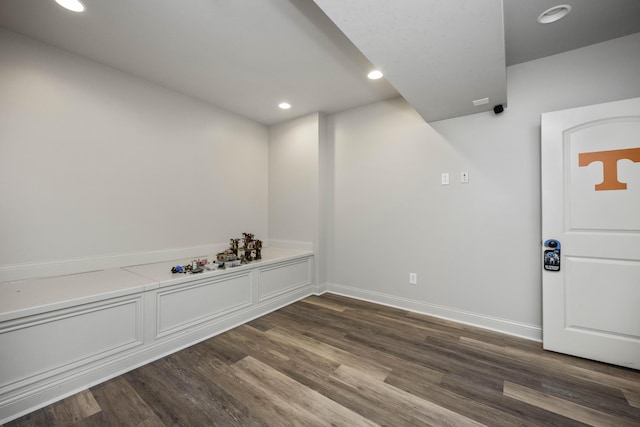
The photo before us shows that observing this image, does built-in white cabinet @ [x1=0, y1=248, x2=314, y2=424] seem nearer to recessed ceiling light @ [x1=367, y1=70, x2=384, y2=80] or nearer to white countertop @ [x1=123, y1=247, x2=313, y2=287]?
white countertop @ [x1=123, y1=247, x2=313, y2=287]

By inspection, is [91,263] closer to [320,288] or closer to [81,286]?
[81,286]

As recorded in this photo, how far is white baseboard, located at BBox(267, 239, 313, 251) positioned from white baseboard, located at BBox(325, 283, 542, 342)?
0.62 meters

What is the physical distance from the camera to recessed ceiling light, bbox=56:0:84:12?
1.69m

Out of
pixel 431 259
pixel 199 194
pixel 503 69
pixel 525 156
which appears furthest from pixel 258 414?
pixel 525 156

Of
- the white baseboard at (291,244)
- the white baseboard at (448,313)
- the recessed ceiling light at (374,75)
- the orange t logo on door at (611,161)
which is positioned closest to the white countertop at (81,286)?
the white baseboard at (291,244)

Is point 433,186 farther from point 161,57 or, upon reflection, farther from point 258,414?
point 161,57

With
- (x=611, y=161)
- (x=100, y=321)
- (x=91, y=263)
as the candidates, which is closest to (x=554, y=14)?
(x=611, y=161)

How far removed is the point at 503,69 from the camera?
1.79 metres

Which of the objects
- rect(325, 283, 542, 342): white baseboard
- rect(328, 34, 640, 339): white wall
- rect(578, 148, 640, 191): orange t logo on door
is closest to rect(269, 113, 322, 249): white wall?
rect(328, 34, 640, 339): white wall

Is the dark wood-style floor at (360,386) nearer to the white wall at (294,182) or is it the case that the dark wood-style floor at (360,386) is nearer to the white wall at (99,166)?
the white wall at (99,166)

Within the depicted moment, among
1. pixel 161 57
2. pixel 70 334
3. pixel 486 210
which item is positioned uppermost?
pixel 161 57

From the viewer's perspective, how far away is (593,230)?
6.48ft

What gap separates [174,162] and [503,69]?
3.16 metres

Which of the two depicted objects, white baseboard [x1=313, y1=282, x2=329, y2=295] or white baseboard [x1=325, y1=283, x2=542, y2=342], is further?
white baseboard [x1=313, y1=282, x2=329, y2=295]
